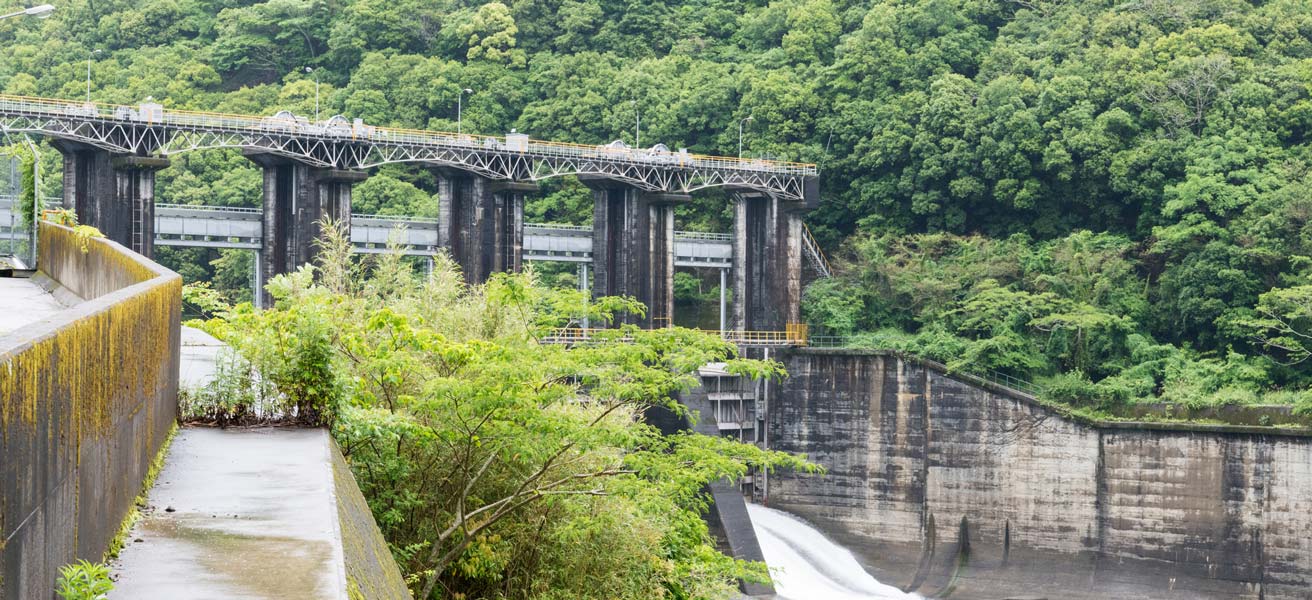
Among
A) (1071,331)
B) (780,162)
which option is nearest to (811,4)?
(780,162)

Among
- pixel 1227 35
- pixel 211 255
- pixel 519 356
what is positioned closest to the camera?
pixel 519 356

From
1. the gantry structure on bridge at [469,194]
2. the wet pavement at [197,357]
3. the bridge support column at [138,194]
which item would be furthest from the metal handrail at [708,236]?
the wet pavement at [197,357]

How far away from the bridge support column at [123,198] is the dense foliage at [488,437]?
21834 millimetres

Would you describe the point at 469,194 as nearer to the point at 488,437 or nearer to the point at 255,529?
the point at 488,437

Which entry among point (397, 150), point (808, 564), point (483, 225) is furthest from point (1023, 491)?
point (397, 150)

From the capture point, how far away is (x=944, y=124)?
55688 mm

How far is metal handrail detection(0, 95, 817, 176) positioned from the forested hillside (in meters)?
5.34

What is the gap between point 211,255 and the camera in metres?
65.6

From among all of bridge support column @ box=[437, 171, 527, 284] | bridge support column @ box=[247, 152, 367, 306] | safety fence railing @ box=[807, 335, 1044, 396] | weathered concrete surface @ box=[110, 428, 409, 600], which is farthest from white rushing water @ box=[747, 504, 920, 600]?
weathered concrete surface @ box=[110, 428, 409, 600]

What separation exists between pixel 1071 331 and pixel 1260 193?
768 centimetres

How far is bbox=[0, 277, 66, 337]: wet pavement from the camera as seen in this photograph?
1463 centimetres

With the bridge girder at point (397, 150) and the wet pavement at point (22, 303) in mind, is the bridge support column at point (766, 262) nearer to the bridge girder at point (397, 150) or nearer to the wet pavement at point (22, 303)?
the bridge girder at point (397, 150)

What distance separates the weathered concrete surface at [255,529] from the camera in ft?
21.2

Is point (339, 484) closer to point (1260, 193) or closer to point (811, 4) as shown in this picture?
point (1260, 193)
